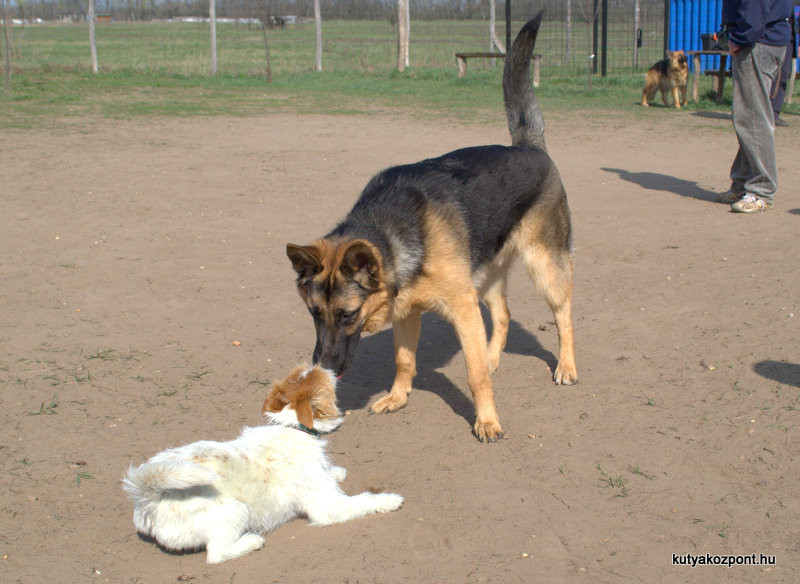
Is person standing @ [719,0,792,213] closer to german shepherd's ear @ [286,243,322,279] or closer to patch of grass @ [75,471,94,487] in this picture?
german shepherd's ear @ [286,243,322,279]

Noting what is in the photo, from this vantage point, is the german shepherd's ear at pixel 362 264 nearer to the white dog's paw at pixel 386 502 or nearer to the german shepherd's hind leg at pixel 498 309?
the white dog's paw at pixel 386 502

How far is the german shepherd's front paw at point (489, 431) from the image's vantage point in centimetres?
435

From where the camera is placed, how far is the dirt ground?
337 centimetres

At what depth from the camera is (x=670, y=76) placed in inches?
653

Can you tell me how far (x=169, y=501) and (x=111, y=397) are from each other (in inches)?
71.6

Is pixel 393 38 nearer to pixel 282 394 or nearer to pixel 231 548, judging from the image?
pixel 282 394

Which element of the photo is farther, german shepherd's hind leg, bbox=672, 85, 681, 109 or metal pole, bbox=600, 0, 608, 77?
metal pole, bbox=600, 0, 608, 77

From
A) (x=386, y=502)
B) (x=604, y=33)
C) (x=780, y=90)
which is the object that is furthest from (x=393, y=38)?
(x=386, y=502)

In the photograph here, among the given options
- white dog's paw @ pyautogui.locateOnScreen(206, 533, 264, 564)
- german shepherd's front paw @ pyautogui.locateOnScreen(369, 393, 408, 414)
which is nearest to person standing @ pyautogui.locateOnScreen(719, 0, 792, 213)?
german shepherd's front paw @ pyautogui.locateOnScreen(369, 393, 408, 414)

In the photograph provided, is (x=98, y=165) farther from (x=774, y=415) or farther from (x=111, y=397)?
(x=774, y=415)

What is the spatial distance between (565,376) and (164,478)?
2851 millimetres

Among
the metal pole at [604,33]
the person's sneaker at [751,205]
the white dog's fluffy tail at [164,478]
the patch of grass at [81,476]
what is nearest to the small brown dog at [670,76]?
the metal pole at [604,33]

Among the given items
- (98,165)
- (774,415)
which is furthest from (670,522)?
(98,165)

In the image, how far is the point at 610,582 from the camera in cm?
312
